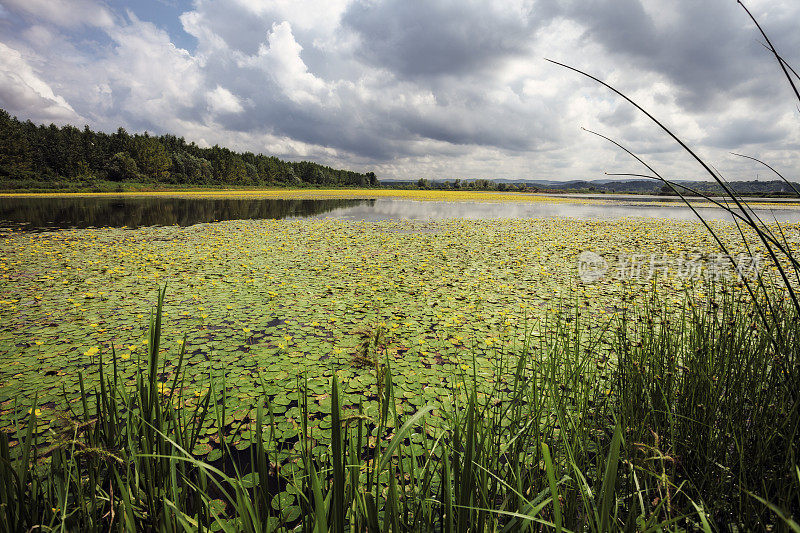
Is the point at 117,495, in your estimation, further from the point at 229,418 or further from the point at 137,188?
the point at 137,188

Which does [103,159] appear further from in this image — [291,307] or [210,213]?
[291,307]

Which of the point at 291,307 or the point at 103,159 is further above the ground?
the point at 103,159

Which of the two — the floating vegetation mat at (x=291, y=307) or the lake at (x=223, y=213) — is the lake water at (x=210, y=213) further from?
the floating vegetation mat at (x=291, y=307)

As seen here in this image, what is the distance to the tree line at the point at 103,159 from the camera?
41.2 m

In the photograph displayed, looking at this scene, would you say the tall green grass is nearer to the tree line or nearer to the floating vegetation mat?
the floating vegetation mat

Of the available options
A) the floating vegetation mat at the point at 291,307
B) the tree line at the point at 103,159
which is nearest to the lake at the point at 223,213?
the floating vegetation mat at the point at 291,307

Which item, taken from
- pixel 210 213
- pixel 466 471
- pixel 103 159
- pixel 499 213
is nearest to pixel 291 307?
pixel 466 471

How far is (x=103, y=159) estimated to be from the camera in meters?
48.9

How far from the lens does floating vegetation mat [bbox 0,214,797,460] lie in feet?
9.21

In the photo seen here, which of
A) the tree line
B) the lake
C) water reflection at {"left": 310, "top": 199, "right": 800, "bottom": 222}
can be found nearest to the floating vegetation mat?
the lake

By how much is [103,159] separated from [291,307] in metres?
61.5

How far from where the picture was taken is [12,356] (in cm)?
323

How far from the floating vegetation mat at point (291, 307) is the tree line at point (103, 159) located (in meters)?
46.1

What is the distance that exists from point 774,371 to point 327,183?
88.3 metres
